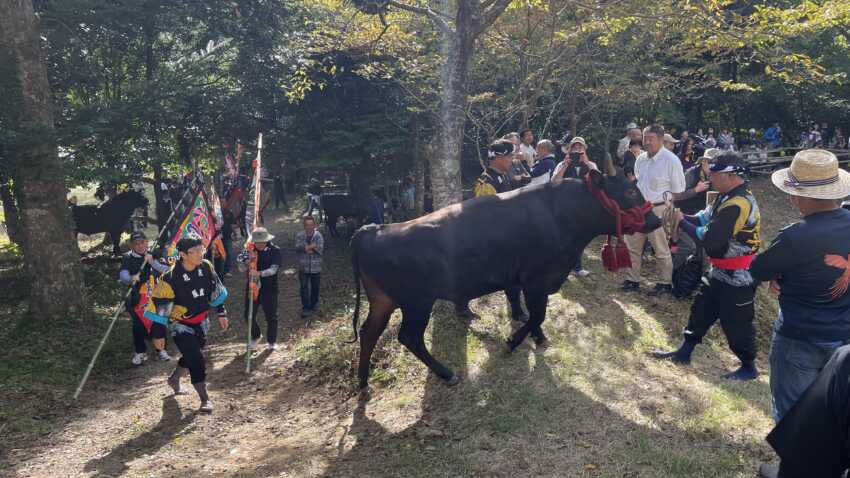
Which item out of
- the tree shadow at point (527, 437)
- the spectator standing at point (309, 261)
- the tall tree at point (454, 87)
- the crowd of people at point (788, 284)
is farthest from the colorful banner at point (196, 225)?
the crowd of people at point (788, 284)

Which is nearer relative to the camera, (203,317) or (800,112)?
(203,317)

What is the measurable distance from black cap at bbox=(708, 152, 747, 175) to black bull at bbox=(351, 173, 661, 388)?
1.09m

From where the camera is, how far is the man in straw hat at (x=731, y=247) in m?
5.61

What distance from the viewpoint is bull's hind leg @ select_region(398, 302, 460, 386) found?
638cm

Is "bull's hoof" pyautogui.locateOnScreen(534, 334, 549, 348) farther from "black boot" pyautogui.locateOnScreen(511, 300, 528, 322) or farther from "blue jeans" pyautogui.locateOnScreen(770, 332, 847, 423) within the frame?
"blue jeans" pyautogui.locateOnScreen(770, 332, 847, 423)

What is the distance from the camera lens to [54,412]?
7688mm

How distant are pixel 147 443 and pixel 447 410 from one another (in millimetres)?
3212

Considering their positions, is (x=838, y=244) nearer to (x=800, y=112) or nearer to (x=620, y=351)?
(x=620, y=351)

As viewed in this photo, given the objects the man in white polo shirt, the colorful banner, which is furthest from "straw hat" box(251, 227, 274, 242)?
the man in white polo shirt

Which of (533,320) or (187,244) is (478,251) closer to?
Result: (533,320)

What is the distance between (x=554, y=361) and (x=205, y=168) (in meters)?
16.0

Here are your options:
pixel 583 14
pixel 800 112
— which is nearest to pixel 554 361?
pixel 583 14

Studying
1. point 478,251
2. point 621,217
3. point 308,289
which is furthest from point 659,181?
point 308,289

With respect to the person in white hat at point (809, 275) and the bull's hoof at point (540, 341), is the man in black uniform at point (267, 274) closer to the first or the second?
the bull's hoof at point (540, 341)
